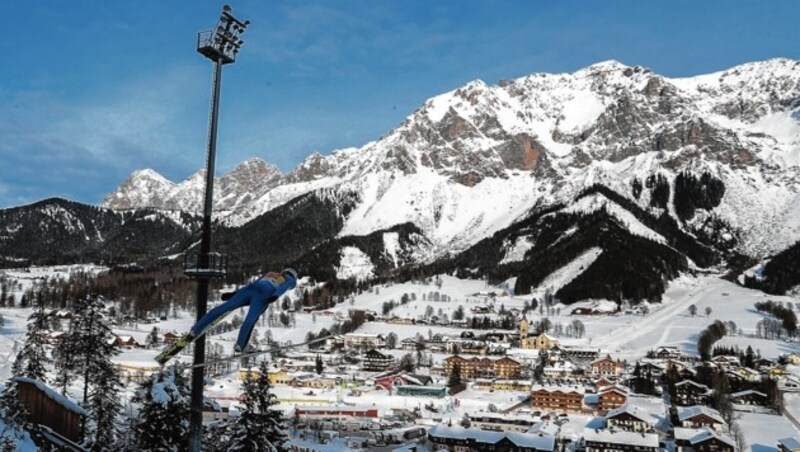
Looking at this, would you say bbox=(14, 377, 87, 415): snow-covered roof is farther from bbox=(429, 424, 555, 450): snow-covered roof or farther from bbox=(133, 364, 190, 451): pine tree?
bbox=(429, 424, 555, 450): snow-covered roof

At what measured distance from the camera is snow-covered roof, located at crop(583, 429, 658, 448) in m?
57.9

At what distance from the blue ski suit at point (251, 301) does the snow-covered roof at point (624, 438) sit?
168ft

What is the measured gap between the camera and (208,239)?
13648mm

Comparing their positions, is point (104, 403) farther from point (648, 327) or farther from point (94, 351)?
point (648, 327)

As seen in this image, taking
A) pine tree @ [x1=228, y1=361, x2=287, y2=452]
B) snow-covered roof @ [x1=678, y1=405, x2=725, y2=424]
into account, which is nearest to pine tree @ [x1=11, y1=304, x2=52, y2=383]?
pine tree @ [x1=228, y1=361, x2=287, y2=452]

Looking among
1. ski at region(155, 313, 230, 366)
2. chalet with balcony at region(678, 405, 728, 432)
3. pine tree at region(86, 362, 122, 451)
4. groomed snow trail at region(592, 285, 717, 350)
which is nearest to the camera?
ski at region(155, 313, 230, 366)

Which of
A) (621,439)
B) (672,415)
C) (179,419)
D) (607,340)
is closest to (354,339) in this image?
(607,340)

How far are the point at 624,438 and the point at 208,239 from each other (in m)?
52.8

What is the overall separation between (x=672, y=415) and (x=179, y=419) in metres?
65.1

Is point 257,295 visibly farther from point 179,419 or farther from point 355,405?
point 355,405

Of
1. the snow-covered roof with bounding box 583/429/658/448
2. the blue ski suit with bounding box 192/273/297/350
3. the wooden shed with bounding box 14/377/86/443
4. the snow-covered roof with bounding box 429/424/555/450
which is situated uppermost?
the blue ski suit with bounding box 192/273/297/350

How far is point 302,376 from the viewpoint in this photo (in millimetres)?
100438

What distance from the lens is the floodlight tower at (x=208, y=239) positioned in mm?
12875

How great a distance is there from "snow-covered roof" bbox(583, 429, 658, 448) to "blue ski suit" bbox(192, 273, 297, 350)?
5127 cm
